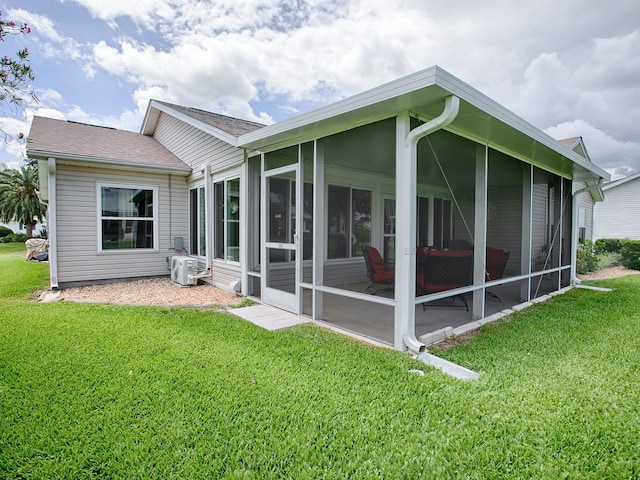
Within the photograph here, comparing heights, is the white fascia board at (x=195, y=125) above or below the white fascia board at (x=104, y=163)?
above

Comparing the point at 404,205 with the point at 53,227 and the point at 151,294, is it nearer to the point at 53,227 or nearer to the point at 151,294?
the point at 151,294

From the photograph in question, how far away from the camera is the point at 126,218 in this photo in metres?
8.05

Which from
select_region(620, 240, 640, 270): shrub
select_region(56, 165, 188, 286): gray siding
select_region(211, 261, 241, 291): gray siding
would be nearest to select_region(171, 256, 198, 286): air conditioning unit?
select_region(211, 261, 241, 291): gray siding

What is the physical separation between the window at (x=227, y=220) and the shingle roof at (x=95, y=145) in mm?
1837

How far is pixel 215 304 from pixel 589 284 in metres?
8.84

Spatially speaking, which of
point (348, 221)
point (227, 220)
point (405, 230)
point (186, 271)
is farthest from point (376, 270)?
point (186, 271)

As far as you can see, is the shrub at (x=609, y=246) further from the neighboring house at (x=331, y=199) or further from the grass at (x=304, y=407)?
the grass at (x=304, y=407)

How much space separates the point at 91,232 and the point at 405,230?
23.6 feet

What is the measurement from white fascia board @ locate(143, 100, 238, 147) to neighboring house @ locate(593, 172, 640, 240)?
63.1 ft

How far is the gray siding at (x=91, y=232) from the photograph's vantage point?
7.25m

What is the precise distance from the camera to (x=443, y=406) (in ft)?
8.42

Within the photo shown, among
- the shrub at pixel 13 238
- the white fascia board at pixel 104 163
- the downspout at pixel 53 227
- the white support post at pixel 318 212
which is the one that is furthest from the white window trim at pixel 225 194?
the shrub at pixel 13 238

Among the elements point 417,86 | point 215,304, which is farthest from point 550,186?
point 215,304

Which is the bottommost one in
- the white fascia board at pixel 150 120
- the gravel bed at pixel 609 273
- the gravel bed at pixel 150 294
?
the gravel bed at pixel 609 273
